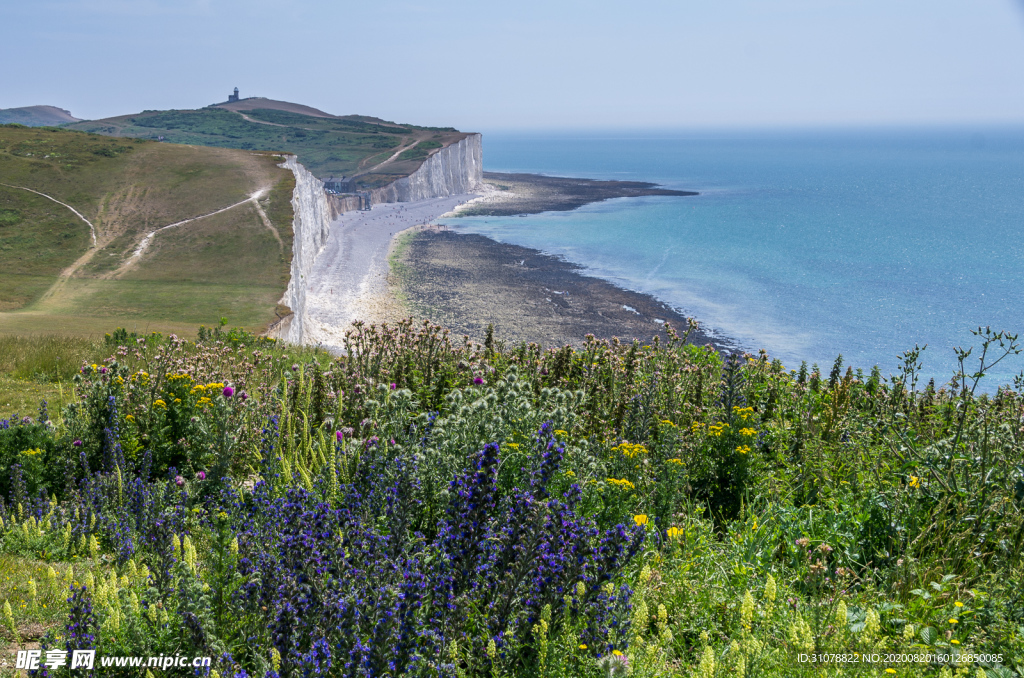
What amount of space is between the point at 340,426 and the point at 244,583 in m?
3.37

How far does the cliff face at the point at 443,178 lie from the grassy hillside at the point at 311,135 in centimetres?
161

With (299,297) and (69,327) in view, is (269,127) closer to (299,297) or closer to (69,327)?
(299,297)

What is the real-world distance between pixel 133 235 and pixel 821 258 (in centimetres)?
5432

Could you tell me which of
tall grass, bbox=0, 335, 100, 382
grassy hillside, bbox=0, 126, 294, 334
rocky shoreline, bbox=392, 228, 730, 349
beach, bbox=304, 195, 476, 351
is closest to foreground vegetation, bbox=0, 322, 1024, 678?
tall grass, bbox=0, 335, 100, 382

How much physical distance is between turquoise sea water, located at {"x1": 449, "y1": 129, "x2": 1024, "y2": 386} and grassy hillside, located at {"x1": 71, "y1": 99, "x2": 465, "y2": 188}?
88.0 ft

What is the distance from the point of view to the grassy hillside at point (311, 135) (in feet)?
299

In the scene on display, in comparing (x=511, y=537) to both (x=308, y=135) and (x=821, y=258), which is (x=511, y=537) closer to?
(x=821, y=258)

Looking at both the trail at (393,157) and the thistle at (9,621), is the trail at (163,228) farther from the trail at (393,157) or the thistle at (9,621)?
the trail at (393,157)

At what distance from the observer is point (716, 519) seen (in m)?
5.39

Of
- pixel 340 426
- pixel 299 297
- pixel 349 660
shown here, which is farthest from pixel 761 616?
pixel 299 297

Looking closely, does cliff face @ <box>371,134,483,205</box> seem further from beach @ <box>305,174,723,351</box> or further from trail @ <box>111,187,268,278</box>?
trail @ <box>111,187,268,278</box>

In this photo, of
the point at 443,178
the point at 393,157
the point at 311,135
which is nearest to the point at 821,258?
the point at 443,178

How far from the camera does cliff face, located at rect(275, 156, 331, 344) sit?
28172 mm

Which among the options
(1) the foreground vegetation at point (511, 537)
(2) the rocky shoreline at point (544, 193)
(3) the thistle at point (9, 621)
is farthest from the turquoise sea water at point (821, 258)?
(3) the thistle at point (9, 621)
